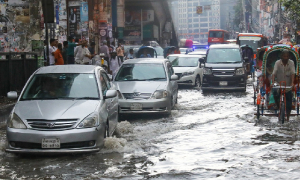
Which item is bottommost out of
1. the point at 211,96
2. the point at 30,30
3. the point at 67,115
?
the point at 211,96

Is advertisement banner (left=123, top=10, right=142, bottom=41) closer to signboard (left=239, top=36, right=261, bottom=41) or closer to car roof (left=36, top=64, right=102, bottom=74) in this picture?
signboard (left=239, top=36, right=261, bottom=41)

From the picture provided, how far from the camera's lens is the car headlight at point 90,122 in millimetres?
8819

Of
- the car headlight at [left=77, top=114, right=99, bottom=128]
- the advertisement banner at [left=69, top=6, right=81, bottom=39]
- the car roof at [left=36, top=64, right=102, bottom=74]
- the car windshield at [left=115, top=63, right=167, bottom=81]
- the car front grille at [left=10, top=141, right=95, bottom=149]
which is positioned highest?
the advertisement banner at [left=69, top=6, right=81, bottom=39]

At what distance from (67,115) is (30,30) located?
10905 millimetres

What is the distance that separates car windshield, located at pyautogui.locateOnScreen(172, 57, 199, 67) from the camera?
88.0ft

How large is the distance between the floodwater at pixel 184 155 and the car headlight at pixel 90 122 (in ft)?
1.74

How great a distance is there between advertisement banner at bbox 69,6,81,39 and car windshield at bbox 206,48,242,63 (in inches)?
409

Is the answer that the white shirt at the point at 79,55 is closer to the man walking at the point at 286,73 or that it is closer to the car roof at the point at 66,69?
the man walking at the point at 286,73

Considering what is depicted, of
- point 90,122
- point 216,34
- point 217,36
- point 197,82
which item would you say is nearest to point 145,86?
point 90,122

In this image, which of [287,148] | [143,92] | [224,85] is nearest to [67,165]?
[287,148]

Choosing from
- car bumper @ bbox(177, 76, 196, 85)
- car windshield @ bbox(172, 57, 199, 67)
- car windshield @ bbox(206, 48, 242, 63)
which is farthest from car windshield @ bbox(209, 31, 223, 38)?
car windshield @ bbox(206, 48, 242, 63)

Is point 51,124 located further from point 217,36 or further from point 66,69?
point 217,36

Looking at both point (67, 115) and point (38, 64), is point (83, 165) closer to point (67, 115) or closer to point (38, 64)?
point (67, 115)

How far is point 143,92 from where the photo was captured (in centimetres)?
1459
